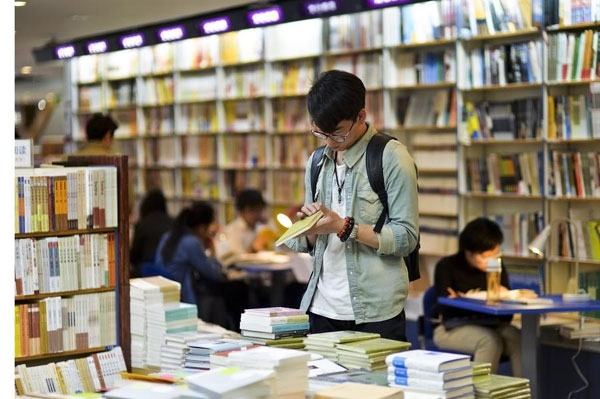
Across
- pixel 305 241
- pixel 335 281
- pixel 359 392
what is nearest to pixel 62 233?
pixel 305 241

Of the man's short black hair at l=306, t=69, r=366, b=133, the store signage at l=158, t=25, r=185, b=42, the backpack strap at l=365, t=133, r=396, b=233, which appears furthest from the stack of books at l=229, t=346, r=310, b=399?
the store signage at l=158, t=25, r=185, b=42

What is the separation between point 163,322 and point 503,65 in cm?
377

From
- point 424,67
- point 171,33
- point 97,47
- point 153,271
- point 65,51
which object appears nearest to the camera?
point 153,271

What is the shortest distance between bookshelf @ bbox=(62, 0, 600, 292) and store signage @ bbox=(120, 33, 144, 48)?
1.25m

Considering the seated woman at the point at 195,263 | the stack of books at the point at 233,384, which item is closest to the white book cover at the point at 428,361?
the stack of books at the point at 233,384

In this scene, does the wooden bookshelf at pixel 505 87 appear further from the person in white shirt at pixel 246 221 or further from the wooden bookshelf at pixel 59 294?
the wooden bookshelf at pixel 59 294

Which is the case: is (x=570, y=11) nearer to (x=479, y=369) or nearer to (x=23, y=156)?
(x=23, y=156)

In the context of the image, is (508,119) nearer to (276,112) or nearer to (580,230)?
(580,230)

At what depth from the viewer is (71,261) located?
194 inches

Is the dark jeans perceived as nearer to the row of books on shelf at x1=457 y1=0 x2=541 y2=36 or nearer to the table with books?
the table with books

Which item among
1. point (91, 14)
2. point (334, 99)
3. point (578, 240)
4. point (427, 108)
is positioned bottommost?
point (578, 240)

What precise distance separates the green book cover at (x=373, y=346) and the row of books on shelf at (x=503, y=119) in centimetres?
431

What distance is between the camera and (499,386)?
121 inches

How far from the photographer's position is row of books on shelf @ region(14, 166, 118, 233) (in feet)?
15.7
